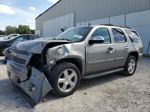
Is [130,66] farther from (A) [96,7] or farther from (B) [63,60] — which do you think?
(A) [96,7]

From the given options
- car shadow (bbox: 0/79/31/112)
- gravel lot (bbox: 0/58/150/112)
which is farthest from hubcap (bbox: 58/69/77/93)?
car shadow (bbox: 0/79/31/112)

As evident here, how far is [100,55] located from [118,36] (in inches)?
49.5

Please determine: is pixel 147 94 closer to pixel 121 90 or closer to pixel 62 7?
pixel 121 90

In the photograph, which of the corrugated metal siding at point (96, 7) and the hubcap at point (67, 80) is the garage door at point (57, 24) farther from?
the hubcap at point (67, 80)

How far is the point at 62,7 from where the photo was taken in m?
24.7

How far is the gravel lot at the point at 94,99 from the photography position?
3.13 meters

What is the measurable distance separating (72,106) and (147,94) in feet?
6.68

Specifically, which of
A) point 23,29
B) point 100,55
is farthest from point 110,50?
point 23,29

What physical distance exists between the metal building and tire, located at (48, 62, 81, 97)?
960 cm

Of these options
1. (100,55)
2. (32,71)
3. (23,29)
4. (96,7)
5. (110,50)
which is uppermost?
(23,29)

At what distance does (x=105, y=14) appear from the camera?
15.4 metres

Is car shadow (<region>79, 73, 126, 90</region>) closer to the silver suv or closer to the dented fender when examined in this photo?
the silver suv

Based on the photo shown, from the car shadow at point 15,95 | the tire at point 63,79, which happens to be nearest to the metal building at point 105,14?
the car shadow at point 15,95

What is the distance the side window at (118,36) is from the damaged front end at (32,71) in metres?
2.24
